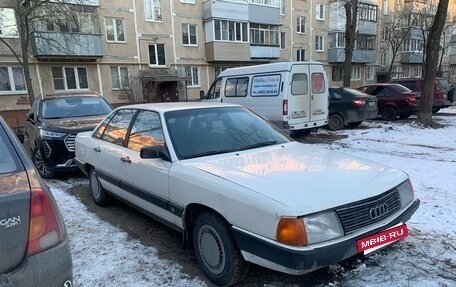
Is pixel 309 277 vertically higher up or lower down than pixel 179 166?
lower down

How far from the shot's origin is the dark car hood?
6429 millimetres

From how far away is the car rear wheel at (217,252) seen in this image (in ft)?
8.98

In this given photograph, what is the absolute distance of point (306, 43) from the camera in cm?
3347

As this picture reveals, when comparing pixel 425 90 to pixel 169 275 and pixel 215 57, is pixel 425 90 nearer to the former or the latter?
pixel 169 275

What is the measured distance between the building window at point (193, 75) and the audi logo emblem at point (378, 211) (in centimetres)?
2456

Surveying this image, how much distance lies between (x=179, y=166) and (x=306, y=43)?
32873mm

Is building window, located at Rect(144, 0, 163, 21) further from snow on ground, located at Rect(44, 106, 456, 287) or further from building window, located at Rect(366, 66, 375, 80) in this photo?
building window, located at Rect(366, 66, 375, 80)

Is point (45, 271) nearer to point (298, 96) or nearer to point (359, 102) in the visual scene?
point (298, 96)

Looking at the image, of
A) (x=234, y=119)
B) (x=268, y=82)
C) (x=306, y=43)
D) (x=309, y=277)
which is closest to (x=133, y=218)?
(x=234, y=119)

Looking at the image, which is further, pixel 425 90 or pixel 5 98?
pixel 5 98

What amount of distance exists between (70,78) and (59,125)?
17474mm

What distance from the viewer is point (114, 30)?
23.5m

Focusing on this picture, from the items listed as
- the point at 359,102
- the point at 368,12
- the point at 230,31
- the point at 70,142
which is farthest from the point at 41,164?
the point at 368,12

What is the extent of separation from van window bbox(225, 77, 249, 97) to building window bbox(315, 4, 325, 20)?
88.4ft
